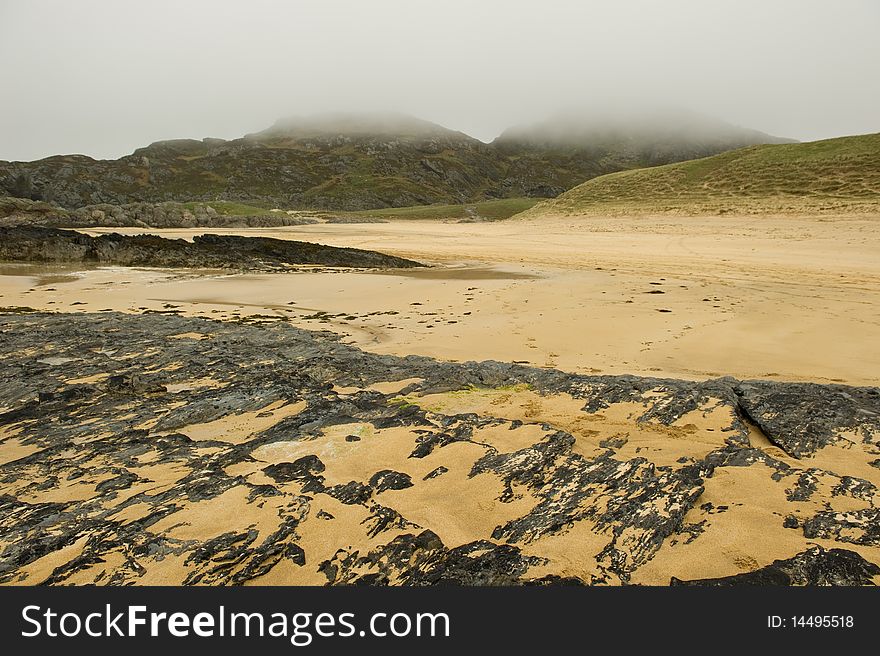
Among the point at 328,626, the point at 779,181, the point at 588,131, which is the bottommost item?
the point at 328,626

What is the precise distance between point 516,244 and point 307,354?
20.6 metres

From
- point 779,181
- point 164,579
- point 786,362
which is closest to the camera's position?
point 164,579

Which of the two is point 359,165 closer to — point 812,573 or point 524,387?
point 524,387

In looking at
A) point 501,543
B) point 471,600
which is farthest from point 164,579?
point 501,543

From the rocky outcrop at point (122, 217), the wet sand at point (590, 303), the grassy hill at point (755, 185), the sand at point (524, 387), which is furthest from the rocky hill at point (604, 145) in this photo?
the sand at point (524, 387)

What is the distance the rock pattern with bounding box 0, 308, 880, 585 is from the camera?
231cm

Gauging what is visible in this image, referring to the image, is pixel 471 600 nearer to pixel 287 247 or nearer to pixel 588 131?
pixel 287 247

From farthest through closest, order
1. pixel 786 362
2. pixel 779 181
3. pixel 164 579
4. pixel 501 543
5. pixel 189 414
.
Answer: pixel 779 181 → pixel 786 362 → pixel 189 414 → pixel 501 543 → pixel 164 579

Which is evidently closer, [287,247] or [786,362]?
[786,362]

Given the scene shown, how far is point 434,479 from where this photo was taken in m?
3.11

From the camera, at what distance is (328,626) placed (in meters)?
2.07

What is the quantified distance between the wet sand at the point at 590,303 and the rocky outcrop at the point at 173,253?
1.90 m

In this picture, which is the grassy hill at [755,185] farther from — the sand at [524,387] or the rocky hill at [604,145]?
the rocky hill at [604,145]

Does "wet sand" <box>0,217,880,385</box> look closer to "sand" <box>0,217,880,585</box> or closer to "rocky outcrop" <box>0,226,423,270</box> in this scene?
"sand" <box>0,217,880,585</box>
